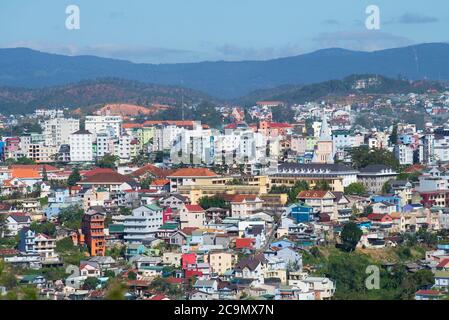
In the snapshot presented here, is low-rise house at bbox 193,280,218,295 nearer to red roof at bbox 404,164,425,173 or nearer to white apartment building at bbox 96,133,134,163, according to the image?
red roof at bbox 404,164,425,173

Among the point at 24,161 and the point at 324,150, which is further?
the point at 24,161

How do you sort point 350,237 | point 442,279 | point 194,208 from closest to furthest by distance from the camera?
1. point 442,279
2. point 350,237
3. point 194,208

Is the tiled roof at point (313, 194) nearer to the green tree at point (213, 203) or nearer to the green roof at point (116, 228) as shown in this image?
the green tree at point (213, 203)

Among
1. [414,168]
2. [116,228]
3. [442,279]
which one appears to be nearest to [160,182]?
[116,228]

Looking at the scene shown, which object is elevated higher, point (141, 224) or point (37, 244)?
point (141, 224)

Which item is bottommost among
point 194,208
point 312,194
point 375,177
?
point 194,208

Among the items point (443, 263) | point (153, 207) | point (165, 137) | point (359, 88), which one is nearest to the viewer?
point (443, 263)

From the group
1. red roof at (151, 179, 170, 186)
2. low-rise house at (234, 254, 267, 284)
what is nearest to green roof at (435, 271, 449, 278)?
low-rise house at (234, 254, 267, 284)

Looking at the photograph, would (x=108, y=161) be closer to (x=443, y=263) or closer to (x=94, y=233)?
(x=94, y=233)
